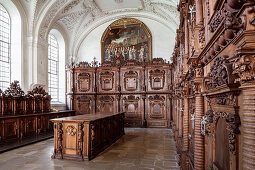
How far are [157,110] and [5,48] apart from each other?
8.94m

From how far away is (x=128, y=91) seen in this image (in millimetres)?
12141

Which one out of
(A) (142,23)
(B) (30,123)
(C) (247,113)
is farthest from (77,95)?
(C) (247,113)

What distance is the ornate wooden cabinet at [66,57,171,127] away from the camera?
1180 centimetres

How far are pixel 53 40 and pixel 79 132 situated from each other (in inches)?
388

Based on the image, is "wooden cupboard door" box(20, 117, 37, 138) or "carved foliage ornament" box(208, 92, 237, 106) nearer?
"carved foliage ornament" box(208, 92, 237, 106)

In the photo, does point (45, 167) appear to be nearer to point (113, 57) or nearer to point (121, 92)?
point (121, 92)

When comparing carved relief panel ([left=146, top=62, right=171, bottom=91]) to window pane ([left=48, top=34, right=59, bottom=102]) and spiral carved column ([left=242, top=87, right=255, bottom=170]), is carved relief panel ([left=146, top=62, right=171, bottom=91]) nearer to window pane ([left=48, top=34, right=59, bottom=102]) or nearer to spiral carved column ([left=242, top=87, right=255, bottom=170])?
window pane ([left=48, top=34, right=59, bottom=102])

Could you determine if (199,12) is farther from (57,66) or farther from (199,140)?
(57,66)

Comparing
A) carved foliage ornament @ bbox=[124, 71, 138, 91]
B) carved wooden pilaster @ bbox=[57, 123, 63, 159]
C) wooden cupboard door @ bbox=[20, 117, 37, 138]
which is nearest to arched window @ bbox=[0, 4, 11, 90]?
wooden cupboard door @ bbox=[20, 117, 37, 138]

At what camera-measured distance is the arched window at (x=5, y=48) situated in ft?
30.5

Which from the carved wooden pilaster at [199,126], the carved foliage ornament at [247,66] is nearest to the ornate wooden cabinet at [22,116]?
the carved wooden pilaster at [199,126]

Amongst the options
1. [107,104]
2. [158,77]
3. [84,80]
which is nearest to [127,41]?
[158,77]

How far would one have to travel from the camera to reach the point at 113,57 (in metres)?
13.2

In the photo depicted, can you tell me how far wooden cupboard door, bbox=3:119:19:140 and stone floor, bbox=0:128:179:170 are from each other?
118 cm
